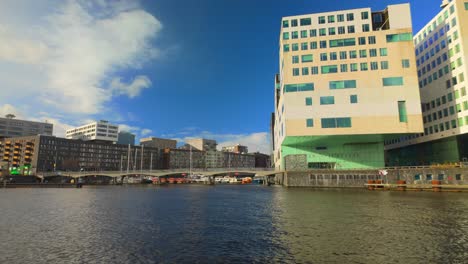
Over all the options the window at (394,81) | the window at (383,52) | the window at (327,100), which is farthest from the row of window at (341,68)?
the window at (327,100)

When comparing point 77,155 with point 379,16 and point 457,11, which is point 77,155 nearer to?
point 379,16

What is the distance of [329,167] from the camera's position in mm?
87062

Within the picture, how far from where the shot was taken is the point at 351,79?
7656cm

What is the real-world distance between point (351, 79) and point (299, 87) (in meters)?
13.6

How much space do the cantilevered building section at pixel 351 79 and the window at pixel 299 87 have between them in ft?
0.60

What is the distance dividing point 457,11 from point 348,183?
170ft

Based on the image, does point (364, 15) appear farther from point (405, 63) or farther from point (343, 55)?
point (405, 63)

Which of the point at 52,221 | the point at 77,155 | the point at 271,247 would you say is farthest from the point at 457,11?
the point at 77,155

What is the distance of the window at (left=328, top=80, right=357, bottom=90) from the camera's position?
76325 millimetres

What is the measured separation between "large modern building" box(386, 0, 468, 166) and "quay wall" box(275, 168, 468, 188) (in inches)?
623

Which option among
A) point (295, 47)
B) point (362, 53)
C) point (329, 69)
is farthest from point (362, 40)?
point (295, 47)

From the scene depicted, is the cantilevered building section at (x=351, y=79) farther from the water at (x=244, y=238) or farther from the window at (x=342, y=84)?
the water at (x=244, y=238)

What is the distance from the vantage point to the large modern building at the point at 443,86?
73375 mm

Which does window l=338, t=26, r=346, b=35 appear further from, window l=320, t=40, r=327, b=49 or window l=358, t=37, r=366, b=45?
window l=320, t=40, r=327, b=49
